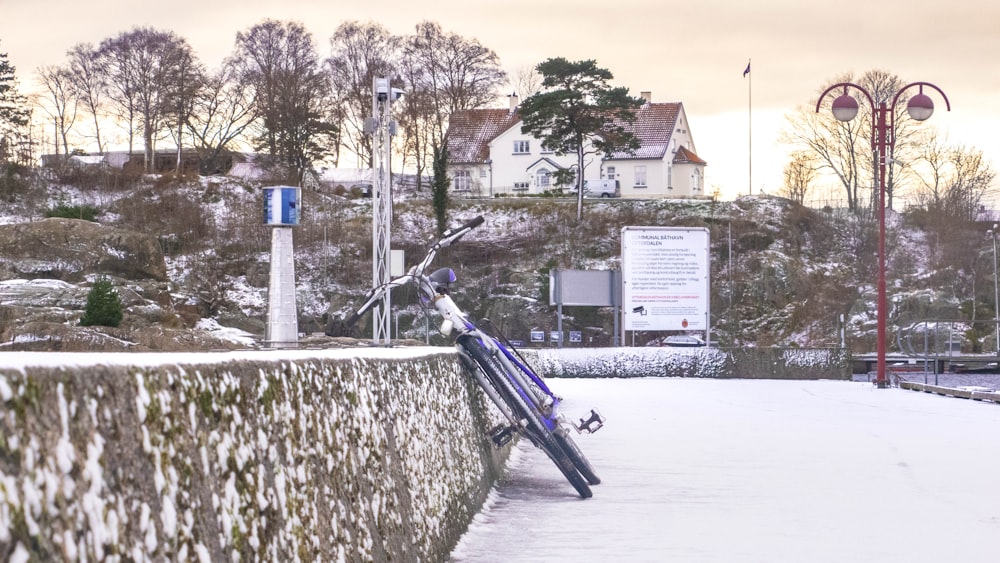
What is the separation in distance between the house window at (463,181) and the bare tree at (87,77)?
87.3ft

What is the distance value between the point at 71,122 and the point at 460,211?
2750 cm

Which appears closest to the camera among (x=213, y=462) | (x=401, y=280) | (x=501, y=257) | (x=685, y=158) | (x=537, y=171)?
(x=213, y=462)

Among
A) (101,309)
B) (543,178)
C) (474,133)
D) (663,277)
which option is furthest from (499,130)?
(663,277)

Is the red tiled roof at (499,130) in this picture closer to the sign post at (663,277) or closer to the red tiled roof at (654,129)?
the red tiled roof at (654,129)

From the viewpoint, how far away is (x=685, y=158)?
338 ft

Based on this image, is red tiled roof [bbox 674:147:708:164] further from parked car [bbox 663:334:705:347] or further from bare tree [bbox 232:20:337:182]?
parked car [bbox 663:334:705:347]

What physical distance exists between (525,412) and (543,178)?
3583 inches

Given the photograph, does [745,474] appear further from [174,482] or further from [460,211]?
[460,211]

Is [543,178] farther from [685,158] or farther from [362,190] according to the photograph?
[362,190]

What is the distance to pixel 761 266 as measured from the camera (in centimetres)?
7656

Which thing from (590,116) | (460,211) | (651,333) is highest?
(590,116)

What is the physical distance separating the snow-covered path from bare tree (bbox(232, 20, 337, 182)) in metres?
73.7

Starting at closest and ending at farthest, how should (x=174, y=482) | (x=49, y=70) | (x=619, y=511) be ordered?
(x=174, y=482), (x=619, y=511), (x=49, y=70)

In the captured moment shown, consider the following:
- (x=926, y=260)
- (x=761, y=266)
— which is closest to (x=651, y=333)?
(x=761, y=266)
